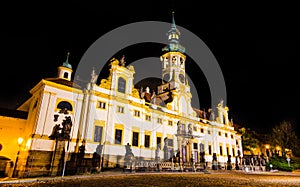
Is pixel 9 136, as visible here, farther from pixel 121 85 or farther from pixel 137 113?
pixel 137 113

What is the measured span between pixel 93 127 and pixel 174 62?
28942mm

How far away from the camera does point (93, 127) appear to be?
939 inches

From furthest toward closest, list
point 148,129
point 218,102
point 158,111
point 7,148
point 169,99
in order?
point 218,102
point 169,99
point 158,111
point 148,129
point 7,148

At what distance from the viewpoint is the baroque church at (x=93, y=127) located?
65.2ft

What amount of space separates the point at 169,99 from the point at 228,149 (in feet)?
64.6

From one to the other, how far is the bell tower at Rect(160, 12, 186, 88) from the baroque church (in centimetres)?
550

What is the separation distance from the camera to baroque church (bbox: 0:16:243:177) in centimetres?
1986

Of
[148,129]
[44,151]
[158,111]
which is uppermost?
[158,111]

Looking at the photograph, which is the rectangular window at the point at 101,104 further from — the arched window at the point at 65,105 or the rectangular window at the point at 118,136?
the rectangular window at the point at 118,136

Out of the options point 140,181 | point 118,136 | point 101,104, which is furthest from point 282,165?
point 140,181

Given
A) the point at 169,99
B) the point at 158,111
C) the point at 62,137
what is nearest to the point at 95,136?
the point at 62,137

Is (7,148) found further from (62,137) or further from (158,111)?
(158,111)

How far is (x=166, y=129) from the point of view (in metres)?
32.4

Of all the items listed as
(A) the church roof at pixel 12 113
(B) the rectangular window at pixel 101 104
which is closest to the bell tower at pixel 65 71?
(A) the church roof at pixel 12 113
